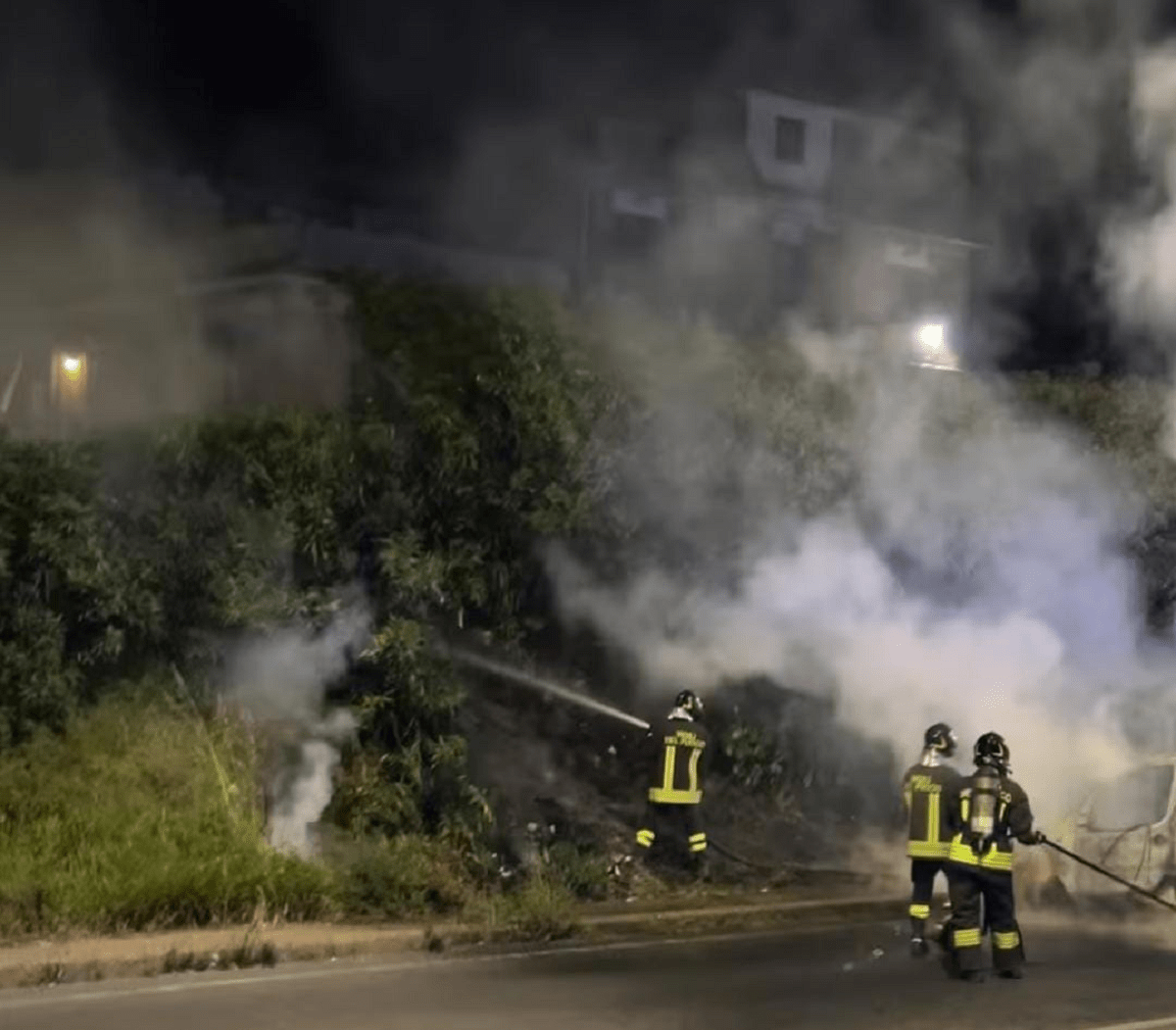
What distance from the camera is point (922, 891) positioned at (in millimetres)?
11297

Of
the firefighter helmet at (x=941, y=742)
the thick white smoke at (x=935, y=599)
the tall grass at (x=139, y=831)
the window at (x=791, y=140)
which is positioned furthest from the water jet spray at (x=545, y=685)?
the window at (x=791, y=140)

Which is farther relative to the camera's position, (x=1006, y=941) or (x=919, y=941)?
(x=919, y=941)

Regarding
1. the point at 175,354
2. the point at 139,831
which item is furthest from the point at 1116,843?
the point at 175,354

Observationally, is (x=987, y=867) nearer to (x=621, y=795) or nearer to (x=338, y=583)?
(x=621, y=795)

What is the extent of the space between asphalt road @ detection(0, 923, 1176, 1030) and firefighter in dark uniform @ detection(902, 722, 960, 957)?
29cm

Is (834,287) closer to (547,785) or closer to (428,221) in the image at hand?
(428,221)

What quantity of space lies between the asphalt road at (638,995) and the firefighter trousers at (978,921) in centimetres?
16

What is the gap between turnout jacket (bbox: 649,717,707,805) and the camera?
44.0 ft

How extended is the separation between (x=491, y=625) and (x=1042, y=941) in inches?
199

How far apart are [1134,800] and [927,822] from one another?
2067mm

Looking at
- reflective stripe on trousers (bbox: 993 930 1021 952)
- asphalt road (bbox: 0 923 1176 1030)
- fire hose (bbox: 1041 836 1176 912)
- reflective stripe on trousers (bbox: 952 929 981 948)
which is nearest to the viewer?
asphalt road (bbox: 0 923 1176 1030)

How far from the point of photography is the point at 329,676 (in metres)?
13.8

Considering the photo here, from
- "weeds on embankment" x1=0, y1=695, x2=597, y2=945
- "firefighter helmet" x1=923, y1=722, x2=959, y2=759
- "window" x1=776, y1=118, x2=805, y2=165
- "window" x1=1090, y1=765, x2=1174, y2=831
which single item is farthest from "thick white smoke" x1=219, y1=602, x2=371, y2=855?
"window" x1=776, y1=118, x2=805, y2=165

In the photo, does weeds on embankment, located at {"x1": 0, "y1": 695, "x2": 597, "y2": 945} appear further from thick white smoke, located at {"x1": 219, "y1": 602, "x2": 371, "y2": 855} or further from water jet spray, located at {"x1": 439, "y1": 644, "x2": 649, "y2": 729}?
water jet spray, located at {"x1": 439, "y1": 644, "x2": 649, "y2": 729}
